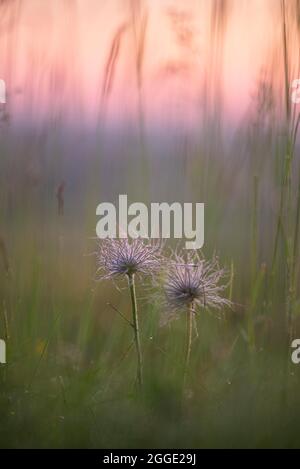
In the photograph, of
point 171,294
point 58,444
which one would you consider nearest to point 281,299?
point 171,294

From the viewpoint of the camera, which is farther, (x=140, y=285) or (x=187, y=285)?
(x=140, y=285)

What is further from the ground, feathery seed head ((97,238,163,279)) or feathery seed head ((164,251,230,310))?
feathery seed head ((97,238,163,279))

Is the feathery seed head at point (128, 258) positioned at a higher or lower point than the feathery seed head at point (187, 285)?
higher

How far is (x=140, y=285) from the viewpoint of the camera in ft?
6.13

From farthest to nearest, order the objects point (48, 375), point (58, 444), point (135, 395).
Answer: point (48, 375) < point (135, 395) < point (58, 444)

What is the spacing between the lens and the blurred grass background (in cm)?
172

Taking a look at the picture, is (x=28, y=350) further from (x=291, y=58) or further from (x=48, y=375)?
(x=291, y=58)

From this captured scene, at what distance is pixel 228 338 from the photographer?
1.90 meters

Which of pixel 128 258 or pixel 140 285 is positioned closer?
pixel 128 258

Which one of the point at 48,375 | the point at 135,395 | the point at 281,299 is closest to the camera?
the point at 135,395

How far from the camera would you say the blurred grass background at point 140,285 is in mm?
1718
